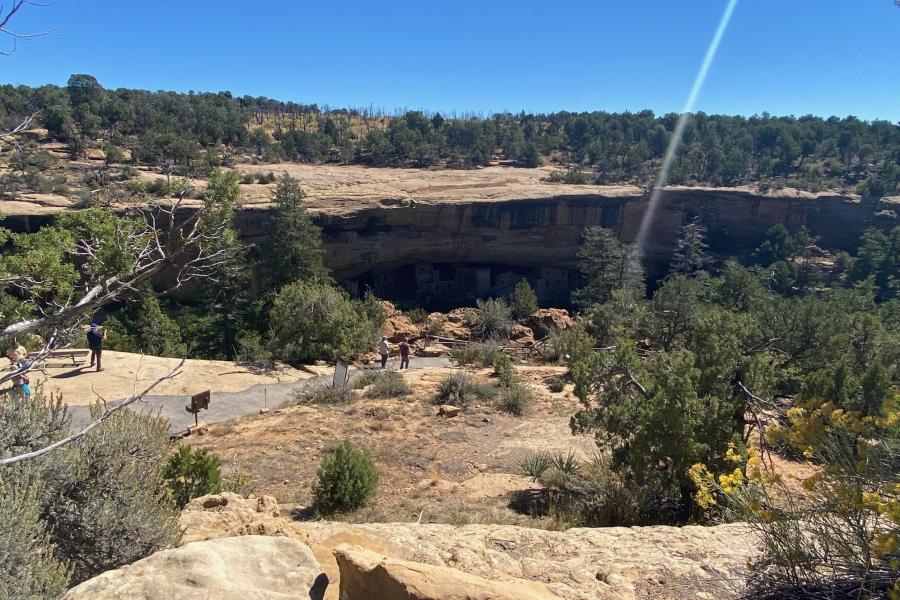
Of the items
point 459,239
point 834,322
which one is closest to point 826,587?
point 834,322

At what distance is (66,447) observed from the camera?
12.8 ft

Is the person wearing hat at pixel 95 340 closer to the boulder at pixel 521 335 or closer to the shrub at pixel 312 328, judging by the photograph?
the shrub at pixel 312 328

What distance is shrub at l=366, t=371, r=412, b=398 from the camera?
484 inches

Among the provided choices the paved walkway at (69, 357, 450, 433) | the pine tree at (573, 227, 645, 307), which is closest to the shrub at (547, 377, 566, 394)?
the paved walkway at (69, 357, 450, 433)

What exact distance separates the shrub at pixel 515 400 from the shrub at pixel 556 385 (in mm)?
1423

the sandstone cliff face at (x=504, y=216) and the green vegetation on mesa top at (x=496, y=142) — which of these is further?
the green vegetation on mesa top at (x=496, y=142)

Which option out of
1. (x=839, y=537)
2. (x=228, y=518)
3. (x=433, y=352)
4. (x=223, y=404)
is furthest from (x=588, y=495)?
(x=433, y=352)

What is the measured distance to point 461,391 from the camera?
39.2 ft

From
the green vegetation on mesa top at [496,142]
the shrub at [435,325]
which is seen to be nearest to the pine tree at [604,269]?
the green vegetation on mesa top at [496,142]

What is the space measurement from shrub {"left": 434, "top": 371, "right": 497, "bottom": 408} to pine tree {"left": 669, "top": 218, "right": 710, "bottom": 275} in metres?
21.2

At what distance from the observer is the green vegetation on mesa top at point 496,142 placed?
33125mm

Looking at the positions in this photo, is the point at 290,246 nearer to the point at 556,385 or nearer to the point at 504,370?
the point at 504,370

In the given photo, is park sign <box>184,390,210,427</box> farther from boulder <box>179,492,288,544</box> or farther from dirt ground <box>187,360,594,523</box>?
boulder <box>179,492,288,544</box>

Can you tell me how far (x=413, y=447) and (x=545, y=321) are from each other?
1599 cm
